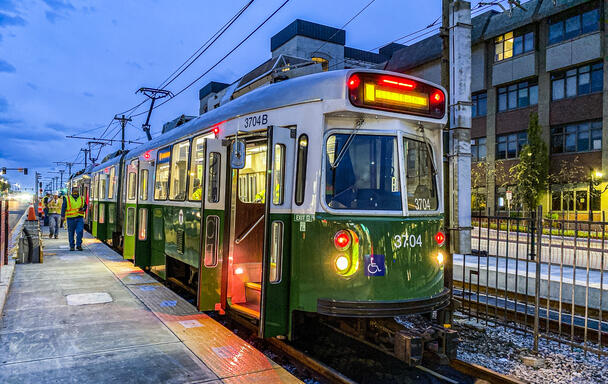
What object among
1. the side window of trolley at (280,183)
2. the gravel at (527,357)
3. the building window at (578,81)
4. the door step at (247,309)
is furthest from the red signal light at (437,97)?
the building window at (578,81)

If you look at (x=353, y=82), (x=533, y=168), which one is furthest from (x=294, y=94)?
(x=533, y=168)

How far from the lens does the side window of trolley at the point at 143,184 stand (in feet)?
31.1

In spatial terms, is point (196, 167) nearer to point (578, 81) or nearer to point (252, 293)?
point (252, 293)

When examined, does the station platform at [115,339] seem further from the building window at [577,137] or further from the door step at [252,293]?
the building window at [577,137]

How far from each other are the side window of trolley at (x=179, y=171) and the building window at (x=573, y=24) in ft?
96.6

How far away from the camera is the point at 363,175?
193 inches

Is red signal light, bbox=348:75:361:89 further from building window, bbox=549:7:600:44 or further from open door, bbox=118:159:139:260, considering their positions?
building window, bbox=549:7:600:44

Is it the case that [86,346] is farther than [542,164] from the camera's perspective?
No

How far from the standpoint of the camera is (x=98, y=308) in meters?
6.79

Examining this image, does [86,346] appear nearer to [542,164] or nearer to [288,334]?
[288,334]

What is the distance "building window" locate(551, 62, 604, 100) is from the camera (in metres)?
28.7

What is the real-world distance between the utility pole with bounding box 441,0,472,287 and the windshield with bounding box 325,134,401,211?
6.21ft

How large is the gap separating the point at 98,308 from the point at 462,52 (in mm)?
6306

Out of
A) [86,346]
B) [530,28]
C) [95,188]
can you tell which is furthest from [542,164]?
[86,346]
